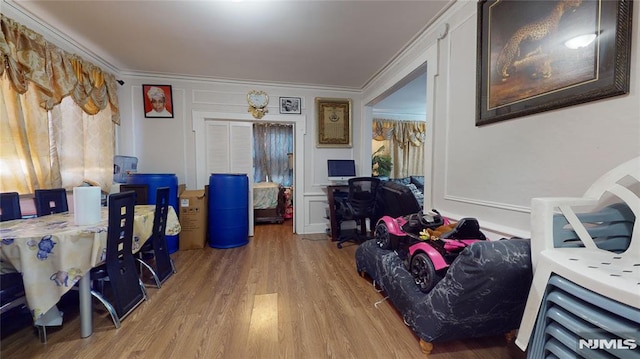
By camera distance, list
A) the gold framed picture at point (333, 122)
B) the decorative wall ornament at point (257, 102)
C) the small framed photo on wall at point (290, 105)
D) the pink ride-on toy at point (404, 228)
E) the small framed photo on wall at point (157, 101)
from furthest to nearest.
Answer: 1. the gold framed picture at point (333, 122)
2. the small framed photo on wall at point (290, 105)
3. the decorative wall ornament at point (257, 102)
4. the small framed photo on wall at point (157, 101)
5. the pink ride-on toy at point (404, 228)

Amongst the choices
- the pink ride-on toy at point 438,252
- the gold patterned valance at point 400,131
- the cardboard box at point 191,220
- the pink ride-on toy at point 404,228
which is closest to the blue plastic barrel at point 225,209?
the cardboard box at point 191,220

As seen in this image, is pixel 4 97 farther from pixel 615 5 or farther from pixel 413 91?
pixel 413 91

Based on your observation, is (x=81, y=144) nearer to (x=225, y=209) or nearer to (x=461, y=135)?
(x=225, y=209)

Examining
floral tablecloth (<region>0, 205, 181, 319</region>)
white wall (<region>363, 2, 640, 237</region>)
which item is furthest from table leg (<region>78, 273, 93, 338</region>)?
white wall (<region>363, 2, 640, 237</region>)

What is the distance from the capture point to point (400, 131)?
5578 mm

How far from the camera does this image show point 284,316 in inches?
62.6

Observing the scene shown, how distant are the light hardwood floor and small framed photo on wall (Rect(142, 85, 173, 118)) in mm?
2194

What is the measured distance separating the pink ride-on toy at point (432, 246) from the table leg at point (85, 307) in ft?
6.65

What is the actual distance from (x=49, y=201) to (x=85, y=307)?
3.44 feet

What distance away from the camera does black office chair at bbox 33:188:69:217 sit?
1751 mm

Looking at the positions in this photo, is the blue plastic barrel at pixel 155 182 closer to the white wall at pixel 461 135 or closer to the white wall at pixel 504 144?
the white wall at pixel 461 135

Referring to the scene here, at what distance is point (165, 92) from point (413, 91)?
152 inches

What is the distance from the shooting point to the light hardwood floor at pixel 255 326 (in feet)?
4.19

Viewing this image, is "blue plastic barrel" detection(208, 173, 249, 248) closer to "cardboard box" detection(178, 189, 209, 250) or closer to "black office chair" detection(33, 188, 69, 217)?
"cardboard box" detection(178, 189, 209, 250)
